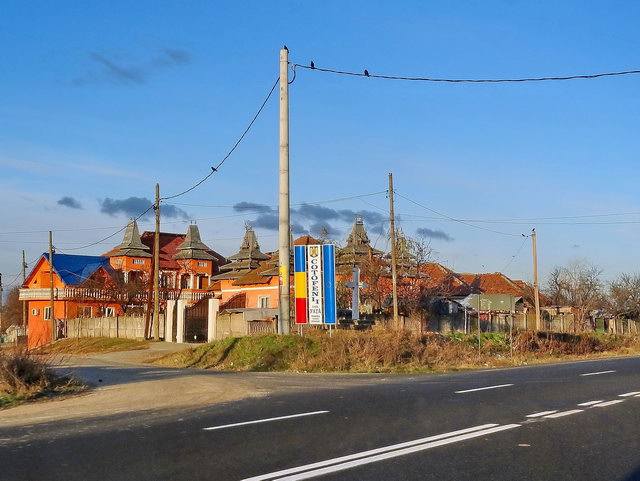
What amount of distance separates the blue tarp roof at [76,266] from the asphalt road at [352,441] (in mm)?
62984

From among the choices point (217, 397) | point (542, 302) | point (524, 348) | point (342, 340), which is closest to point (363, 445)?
point (217, 397)

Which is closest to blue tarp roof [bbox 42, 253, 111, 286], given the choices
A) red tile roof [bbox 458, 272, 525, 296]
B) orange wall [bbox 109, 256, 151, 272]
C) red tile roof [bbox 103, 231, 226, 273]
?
orange wall [bbox 109, 256, 151, 272]

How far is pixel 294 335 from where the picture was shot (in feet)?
77.1

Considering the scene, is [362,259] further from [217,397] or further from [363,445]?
[363,445]

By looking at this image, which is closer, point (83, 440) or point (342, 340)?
point (83, 440)

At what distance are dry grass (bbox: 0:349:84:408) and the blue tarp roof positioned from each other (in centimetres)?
5717

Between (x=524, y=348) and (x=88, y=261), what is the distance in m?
53.1

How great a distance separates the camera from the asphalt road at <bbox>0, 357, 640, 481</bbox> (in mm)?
6961

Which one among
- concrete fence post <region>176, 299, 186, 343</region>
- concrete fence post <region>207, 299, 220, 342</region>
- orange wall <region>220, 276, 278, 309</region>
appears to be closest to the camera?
concrete fence post <region>207, 299, 220, 342</region>

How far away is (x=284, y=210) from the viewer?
23391 millimetres

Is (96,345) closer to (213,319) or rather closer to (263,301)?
(213,319)

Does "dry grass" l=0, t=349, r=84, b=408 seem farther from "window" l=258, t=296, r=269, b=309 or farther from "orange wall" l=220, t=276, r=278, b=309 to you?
"window" l=258, t=296, r=269, b=309

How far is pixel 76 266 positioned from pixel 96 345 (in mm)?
29806

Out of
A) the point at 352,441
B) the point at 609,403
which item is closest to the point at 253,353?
the point at 609,403
